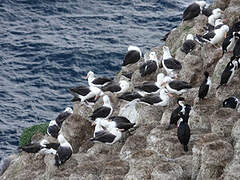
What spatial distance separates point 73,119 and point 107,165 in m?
6.25

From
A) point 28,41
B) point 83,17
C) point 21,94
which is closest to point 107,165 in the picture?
point 21,94

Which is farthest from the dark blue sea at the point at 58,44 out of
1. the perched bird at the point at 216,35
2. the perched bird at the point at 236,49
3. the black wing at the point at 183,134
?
the black wing at the point at 183,134

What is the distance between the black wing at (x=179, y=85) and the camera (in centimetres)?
2892

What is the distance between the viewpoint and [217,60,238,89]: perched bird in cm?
2731

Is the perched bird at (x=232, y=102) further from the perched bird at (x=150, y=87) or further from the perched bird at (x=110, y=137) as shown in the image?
the perched bird at (x=110, y=137)

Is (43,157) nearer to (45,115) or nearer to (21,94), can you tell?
(45,115)

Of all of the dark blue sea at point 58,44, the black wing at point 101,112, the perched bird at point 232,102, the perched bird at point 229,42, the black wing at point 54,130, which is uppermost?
the perched bird at point 229,42

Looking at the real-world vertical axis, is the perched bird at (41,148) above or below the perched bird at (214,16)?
below

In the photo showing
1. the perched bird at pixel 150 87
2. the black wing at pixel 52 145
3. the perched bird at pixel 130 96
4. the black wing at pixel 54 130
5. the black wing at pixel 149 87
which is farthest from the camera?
the black wing at pixel 54 130

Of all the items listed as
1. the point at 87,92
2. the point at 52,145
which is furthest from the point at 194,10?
the point at 52,145

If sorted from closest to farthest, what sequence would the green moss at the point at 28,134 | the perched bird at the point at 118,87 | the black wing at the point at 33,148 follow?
the black wing at the point at 33,148 → the perched bird at the point at 118,87 → the green moss at the point at 28,134

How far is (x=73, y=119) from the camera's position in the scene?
30.4 meters

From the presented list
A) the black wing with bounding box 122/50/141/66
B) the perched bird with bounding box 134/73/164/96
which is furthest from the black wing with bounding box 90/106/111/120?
the black wing with bounding box 122/50/141/66

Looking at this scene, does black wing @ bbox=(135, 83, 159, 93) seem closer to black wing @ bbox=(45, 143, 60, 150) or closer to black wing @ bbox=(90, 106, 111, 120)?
black wing @ bbox=(90, 106, 111, 120)
